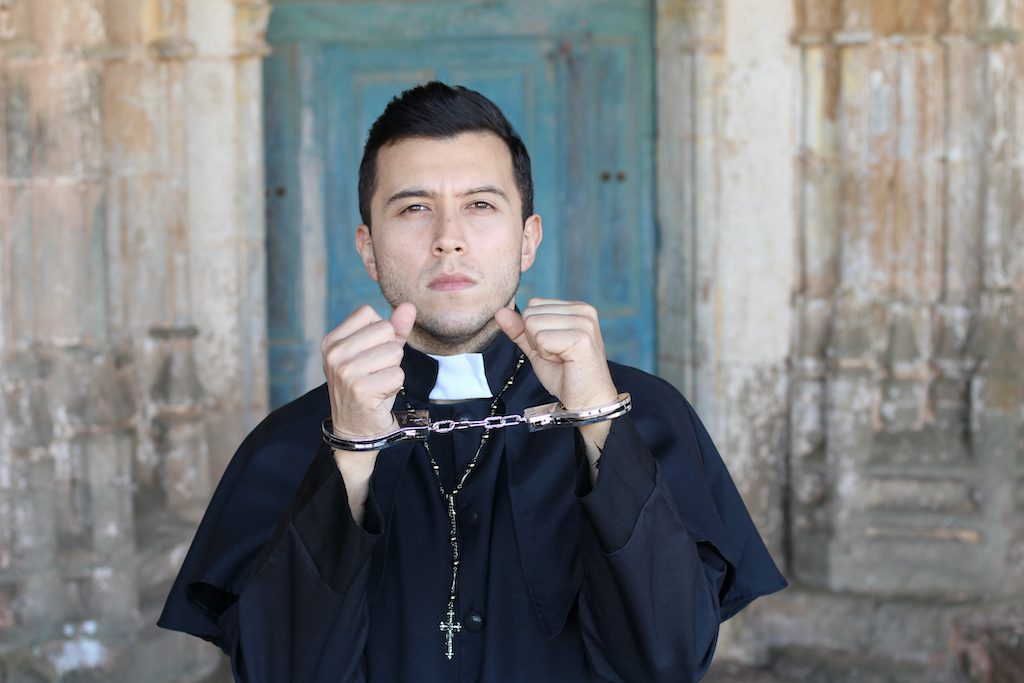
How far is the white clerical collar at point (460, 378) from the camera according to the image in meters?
2.42

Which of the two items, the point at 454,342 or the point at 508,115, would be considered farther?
the point at 508,115

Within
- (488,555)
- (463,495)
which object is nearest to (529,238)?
(463,495)

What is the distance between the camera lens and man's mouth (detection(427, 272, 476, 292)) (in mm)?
2254

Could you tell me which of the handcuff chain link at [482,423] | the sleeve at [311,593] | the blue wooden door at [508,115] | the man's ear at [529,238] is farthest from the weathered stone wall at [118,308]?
the handcuff chain link at [482,423]

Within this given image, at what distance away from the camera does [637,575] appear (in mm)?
2000

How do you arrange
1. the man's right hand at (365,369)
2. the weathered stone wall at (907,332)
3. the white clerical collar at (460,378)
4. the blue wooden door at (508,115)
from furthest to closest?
the blue wooden door at (508,115) → the weathered stone wall at (907,332) → the white clerical collar at (460,378) → the man's right hand at (365,369)

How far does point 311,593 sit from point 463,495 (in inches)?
14.7

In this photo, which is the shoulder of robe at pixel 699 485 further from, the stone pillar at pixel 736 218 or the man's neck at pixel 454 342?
the stone pillar at pixel 736 218

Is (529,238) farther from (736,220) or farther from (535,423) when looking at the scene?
(736,220)

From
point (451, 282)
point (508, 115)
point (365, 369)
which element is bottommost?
point (365, 369)

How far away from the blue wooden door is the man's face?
3.01m

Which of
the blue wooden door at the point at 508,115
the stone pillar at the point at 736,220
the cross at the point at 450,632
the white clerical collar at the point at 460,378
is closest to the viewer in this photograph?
the cross at the point at 450,632

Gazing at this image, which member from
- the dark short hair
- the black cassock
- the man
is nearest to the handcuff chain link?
the man

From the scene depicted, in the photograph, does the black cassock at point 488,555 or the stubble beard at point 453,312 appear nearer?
the black cassock at point 488,555
